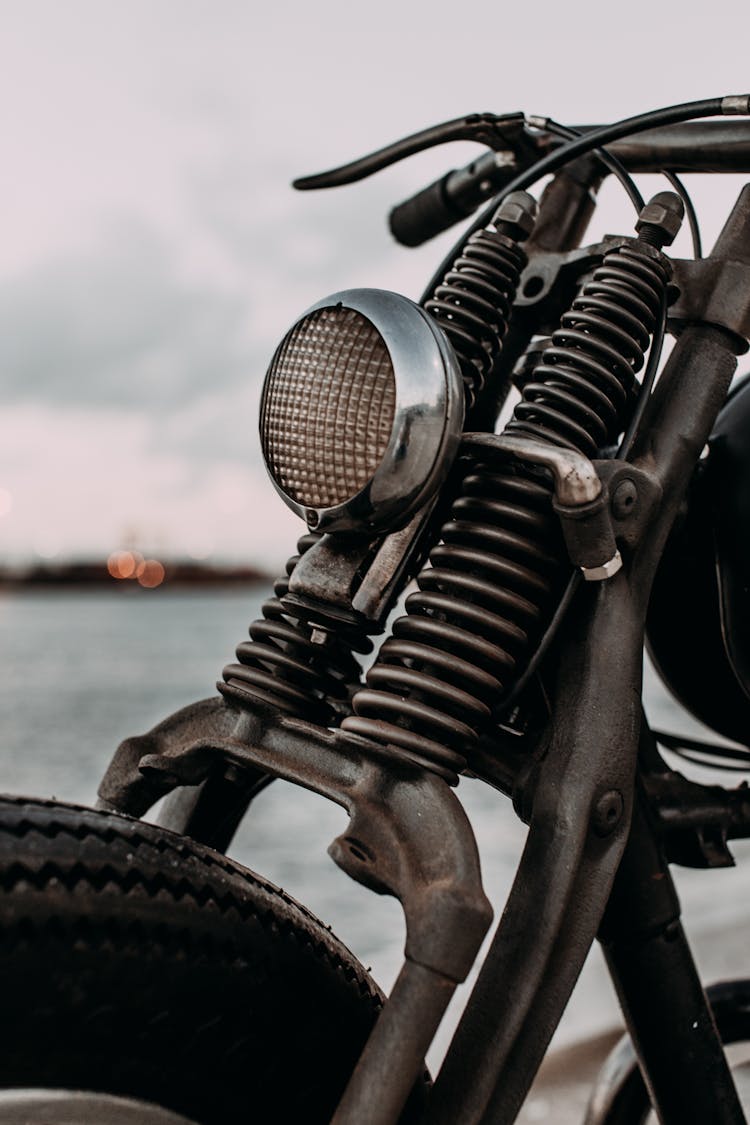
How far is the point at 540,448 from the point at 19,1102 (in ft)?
1.85

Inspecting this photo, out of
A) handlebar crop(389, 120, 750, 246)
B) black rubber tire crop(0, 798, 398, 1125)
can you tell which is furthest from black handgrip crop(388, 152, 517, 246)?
black rubber tire crop(0, 798, 398, 1125)

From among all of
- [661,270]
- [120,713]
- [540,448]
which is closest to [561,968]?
[540,448]

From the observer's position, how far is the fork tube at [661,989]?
1012 mm

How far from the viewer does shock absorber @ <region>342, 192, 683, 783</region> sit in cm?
89

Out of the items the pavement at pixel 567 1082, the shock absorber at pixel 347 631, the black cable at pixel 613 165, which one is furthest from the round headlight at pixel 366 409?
the pavement at pixel 567 1082

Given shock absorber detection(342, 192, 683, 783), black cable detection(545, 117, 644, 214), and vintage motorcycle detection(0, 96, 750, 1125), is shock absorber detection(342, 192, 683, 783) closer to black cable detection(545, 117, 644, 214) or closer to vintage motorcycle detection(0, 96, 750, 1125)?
vintage motorcycle detection(0, 96, 750, 1125)

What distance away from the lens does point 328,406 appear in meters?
0.89

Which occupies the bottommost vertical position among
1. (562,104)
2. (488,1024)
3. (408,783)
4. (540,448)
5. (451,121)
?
(488,1024)

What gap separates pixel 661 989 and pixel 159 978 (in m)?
0.47

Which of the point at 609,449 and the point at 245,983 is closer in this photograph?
the point at 245,983

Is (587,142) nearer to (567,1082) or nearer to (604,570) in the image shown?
(604,570)

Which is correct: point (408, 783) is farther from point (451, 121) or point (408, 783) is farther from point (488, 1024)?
point (451, 121)

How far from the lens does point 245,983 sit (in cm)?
81

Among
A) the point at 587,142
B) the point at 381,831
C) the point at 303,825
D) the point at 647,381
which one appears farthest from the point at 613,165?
the point at 303,825
